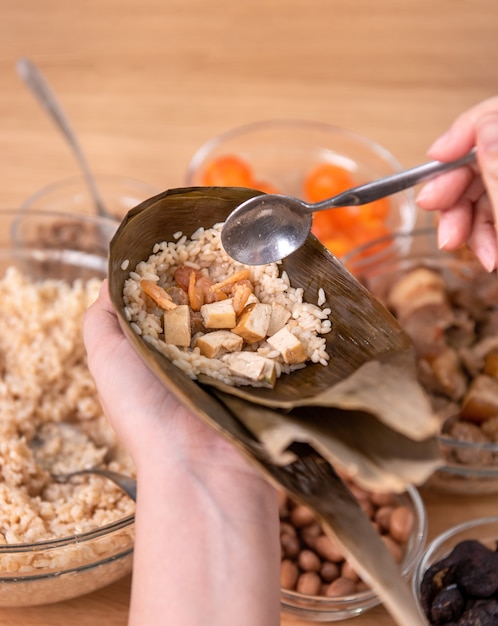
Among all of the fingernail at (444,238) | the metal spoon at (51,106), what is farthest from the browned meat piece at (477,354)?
the metal spoon at (51,106)

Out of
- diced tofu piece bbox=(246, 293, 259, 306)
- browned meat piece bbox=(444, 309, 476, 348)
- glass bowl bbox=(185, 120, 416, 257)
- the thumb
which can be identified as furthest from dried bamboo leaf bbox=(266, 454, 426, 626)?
glass bowl bbox=(185, 120, 416, 257)

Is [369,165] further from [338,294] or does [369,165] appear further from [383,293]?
[338,294]

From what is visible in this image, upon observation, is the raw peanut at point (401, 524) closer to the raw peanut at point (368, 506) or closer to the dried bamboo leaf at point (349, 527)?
the raw peanut at point (368, 506)

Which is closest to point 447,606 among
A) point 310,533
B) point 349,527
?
point 310,533

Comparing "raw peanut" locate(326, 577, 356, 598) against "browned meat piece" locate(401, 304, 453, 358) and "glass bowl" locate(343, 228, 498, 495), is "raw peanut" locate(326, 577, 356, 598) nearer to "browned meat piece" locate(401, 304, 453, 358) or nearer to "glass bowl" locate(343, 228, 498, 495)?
"glass bowl" locate(343, 228, 498, 495)

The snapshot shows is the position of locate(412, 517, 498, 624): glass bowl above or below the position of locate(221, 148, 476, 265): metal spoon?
below

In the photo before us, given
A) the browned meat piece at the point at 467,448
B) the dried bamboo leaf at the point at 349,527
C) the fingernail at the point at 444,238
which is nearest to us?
the dried bamboo leaf at the point at 349,527

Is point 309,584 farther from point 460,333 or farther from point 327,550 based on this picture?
point 460,333
